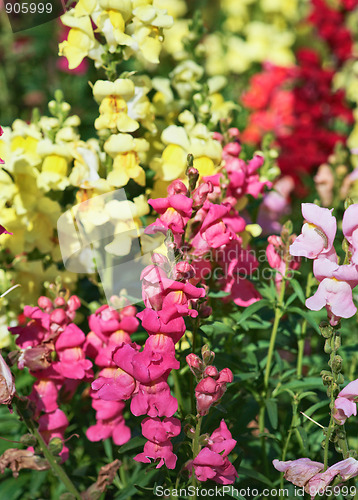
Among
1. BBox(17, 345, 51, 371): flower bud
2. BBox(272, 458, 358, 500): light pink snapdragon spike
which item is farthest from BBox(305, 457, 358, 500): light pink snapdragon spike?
BBox(17, 345, 51, 371): flower bud

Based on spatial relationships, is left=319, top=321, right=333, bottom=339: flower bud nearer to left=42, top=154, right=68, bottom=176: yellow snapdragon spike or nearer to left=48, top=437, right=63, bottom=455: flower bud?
left=48, top=437, right=63, bottom=455: flower bud

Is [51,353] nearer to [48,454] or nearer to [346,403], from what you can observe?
[48,454]

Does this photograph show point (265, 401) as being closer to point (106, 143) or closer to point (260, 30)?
point (106, 143)

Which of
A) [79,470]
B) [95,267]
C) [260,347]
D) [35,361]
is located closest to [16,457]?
[35,361]

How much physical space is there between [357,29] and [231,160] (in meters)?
1.86

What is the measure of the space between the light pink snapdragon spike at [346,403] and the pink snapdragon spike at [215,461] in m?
0.15

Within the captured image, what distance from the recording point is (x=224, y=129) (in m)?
1.39

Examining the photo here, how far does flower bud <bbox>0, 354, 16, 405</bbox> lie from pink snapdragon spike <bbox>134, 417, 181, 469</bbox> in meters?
0.20

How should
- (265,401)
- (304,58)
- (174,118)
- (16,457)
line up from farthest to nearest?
(304,58), (174,118), (265,401), (16,457)

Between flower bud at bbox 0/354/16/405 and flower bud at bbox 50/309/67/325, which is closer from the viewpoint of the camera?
flower bud at bbox 0/354/16/405

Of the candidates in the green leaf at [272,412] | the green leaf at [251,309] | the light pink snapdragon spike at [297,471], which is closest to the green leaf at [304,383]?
the green leaf at [272,412]

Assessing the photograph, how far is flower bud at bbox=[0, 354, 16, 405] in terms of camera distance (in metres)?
0.96

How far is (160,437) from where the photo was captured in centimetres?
96

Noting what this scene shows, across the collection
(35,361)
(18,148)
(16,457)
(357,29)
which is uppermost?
(18,148)
